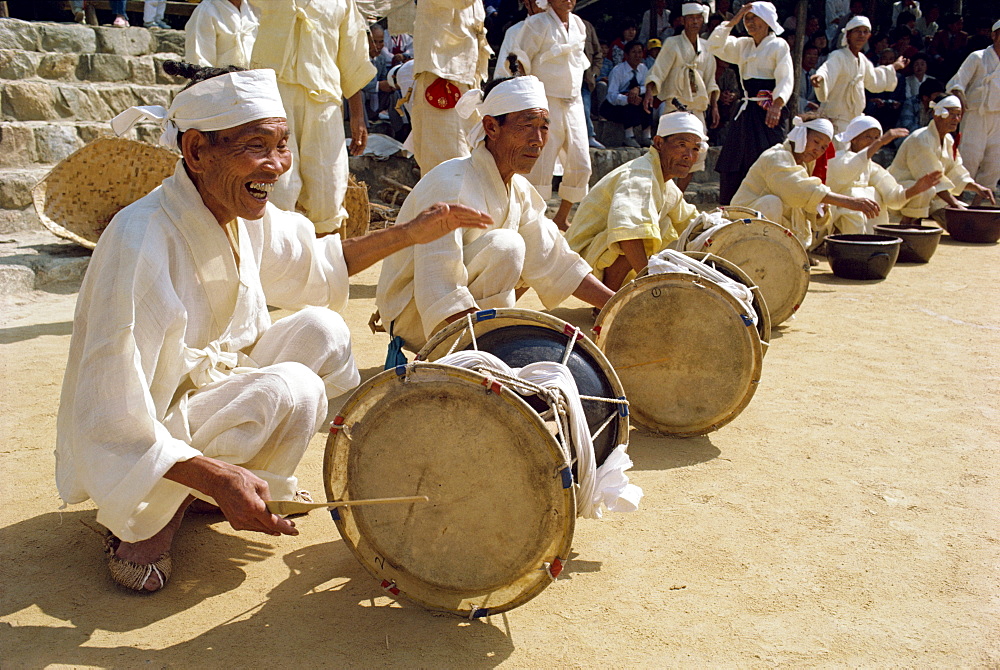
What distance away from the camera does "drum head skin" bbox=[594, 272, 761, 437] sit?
133 inches

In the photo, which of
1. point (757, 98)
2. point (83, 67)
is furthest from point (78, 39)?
point (757, 98)

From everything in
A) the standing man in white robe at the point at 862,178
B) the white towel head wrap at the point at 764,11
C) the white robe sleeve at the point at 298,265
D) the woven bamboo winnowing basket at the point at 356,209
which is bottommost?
the woven bamboo winnowing basket at the point at 356,209

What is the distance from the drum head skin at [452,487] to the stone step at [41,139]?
537 cm

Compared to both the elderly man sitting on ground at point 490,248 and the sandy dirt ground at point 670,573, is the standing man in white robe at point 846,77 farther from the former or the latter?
the elderly man sitting on ground at point 490,248

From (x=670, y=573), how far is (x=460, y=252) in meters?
1.58

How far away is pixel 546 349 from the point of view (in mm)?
2678

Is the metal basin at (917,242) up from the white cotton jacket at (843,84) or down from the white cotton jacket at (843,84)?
down

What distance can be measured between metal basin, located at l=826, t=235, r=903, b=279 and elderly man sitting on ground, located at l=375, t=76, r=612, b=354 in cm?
363

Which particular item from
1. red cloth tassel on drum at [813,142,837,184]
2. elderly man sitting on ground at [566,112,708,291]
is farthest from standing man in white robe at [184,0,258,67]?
red cloth tassel on drum at [813,142,837,184]

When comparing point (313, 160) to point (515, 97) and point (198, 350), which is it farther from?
point (198, 350)

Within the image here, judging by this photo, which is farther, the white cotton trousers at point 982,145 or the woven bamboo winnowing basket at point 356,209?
the white cotton trousers at point 982,145

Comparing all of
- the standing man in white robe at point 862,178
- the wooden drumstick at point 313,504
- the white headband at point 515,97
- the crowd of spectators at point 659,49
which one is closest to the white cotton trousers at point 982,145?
the crowd of spectators at point 659,49

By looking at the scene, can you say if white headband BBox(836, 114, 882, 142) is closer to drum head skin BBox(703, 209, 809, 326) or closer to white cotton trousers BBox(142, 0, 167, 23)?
drum head skin BBox(703, 209, 809, 326)

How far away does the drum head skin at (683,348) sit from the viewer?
11.1ft
